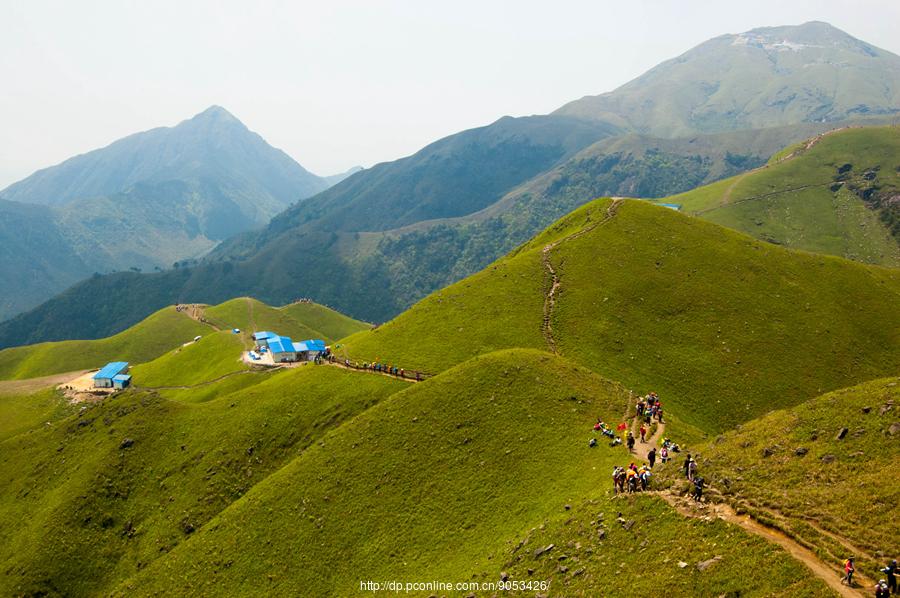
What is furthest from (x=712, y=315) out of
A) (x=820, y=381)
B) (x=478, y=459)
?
(x=478, y=459)

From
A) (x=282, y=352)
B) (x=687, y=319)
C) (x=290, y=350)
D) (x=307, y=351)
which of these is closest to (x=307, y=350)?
(x=307, y=351)

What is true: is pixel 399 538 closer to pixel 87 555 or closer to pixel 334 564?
pixel 334 564

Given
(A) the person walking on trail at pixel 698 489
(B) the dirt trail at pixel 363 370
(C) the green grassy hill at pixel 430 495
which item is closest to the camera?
(A) the person walking on trail at pixel 698 489

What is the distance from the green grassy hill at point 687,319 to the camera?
7938cm

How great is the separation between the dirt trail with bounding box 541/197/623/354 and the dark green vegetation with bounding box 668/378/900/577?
138 feet

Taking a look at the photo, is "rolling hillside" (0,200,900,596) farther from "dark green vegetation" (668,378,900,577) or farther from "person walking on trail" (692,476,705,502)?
"person walking on trail" (692,476,705,502)

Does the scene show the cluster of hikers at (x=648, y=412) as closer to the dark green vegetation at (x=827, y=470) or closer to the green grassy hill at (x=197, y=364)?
the dark green vegetation at (x=827, y=470)

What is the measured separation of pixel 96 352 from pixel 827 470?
693 ft

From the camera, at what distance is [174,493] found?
68750 mm

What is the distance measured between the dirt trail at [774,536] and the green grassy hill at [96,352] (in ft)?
619

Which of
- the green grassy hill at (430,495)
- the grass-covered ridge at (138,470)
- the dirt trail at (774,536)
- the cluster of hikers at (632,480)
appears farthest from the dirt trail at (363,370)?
the dirt trail at (774,536)

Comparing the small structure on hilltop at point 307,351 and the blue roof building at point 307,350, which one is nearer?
the small structure on hilltop at point 307,351

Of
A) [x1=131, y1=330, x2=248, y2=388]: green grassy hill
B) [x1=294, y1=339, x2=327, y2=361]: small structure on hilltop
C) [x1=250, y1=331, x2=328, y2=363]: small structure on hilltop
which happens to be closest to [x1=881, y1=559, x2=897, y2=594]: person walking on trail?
[x1=250, y1=331, x2=328, y2=363]: small structure on hilltop

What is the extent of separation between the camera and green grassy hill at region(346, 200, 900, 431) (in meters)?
79.4
